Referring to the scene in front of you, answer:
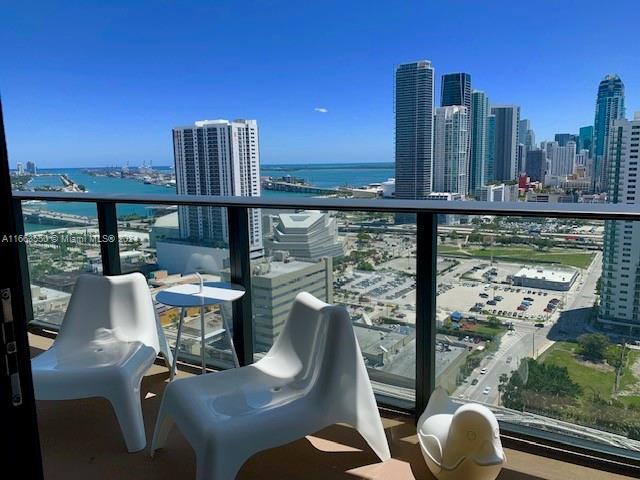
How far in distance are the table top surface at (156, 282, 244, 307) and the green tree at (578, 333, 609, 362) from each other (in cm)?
186

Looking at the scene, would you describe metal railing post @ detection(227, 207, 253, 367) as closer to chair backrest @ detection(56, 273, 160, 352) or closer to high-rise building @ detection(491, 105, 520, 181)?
chair backrest @ detection(56, 273, 160, 352)

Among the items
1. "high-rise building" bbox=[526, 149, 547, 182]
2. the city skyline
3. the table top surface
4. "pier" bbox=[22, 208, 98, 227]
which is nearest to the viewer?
the table top surface

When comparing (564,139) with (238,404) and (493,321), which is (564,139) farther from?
(238,404)

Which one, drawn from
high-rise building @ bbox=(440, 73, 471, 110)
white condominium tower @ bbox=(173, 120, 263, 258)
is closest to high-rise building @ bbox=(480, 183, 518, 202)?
white condominium tower @ bbox=(173, 120, 263, 258)

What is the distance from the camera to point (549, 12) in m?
18.8

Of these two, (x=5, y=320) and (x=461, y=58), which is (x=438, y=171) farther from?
(x=461, y=58)

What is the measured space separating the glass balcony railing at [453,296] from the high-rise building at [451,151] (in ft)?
8.99

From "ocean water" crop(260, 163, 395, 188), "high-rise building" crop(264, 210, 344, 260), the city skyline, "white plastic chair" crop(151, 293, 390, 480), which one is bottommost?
"white plastic chair" crop(151, 293, 390, 480)

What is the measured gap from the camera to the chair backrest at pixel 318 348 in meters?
2.16

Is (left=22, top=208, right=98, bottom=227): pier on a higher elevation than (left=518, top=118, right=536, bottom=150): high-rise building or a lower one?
lower

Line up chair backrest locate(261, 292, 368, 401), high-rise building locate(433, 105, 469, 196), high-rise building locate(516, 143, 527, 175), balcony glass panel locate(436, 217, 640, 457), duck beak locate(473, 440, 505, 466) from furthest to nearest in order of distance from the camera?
high-rise building locate(516, 143, 527, 175), high-rise building locate(433, 105, 469, 196), balcony glass panel locate(436, 217, 640, 457), chair backrest locate(261, 292, 368, 401), duck beak locate(473, 440, 505, 466)

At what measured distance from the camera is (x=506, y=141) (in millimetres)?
8633

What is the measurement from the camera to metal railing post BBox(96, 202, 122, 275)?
11.9ft

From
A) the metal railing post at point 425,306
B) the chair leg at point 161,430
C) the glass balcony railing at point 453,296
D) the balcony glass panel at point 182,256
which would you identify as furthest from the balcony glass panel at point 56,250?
the metal railing post at point 425,306
